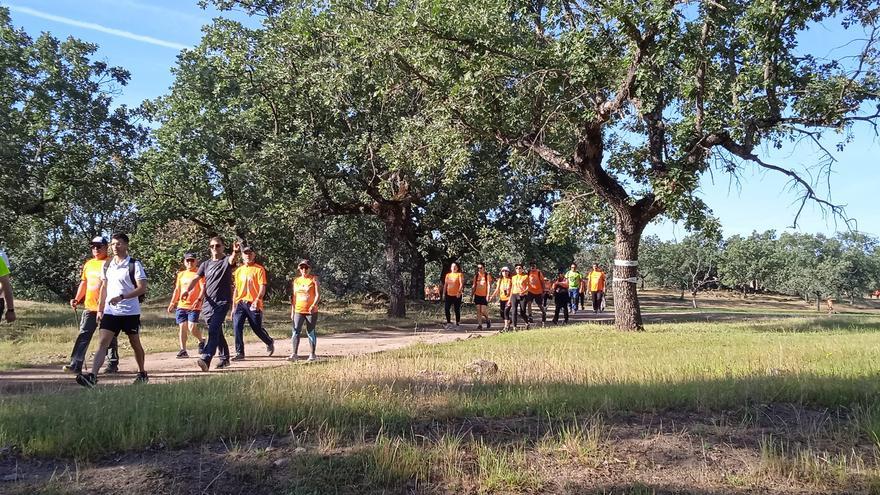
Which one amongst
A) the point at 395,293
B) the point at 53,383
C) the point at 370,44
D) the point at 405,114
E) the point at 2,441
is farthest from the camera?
the point at 395,293

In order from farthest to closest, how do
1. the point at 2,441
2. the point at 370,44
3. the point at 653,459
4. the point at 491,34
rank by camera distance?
the point at 370,44
the point at 491,34
the point at 2,441
the point at 653,459

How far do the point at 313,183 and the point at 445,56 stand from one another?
817 centimetres

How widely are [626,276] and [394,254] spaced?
30.8ft

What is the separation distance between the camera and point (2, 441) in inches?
177

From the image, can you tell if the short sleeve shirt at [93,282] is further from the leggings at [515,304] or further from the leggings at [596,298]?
the leggings at [596,298]

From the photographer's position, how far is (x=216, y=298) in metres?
8.79

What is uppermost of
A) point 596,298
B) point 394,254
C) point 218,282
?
point 394,254

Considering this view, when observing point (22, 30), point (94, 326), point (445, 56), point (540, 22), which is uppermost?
point (22, 30)

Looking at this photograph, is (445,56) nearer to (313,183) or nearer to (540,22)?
(540,22)

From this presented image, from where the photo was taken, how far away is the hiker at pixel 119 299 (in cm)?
719

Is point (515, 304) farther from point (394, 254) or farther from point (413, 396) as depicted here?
point (413, 396)

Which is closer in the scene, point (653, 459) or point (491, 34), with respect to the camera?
point (653, 459)

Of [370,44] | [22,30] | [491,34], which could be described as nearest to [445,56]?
[491,34]

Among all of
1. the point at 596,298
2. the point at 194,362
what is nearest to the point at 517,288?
the point at 596,298
